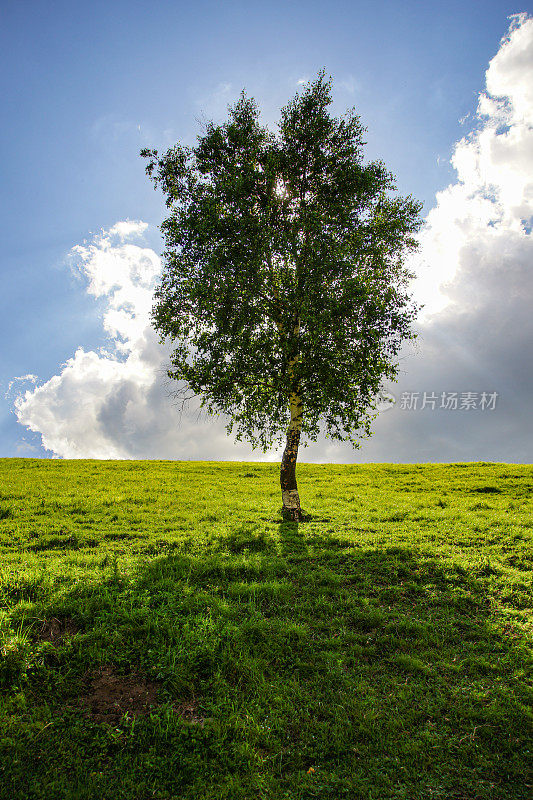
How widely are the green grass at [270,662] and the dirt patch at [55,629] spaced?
2.0 inches

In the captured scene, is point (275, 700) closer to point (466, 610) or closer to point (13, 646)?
point (13, 646)

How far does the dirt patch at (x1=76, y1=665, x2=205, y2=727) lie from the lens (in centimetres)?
666

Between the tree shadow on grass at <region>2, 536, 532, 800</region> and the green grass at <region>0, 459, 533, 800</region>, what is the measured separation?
33mm

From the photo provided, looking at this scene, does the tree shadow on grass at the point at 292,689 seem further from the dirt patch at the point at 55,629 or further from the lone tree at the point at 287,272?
the lone tree at the point at 287,272

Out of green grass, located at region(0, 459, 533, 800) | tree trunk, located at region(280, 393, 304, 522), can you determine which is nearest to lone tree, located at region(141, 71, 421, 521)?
tree trunk, located at region(280, 393, 304, 522)

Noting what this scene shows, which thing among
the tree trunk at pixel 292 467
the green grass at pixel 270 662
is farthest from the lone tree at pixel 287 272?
the green grass at pixel 270 662

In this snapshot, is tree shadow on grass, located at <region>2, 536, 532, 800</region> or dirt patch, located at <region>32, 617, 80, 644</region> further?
dirt patch, located at <region>32, 617, 80, 644</region>

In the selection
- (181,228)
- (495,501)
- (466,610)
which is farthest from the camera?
(495,501)

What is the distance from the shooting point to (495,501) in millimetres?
24531

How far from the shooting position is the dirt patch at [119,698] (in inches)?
262

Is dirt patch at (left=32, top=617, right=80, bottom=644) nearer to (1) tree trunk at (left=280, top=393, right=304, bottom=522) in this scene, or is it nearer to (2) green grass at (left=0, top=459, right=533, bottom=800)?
(2) green grass at (left=0, top=459, right=533, bottom=800)

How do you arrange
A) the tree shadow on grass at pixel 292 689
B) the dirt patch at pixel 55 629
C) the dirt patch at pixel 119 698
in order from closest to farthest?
1. the tree shadow on grass at pixel 292 689
2. the dirt patch at pixel 119 698
3. the dirt patch at pixel 55 629

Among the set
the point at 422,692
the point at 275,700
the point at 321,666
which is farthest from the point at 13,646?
the point at 422,692

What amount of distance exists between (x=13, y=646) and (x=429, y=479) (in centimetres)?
3168
